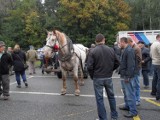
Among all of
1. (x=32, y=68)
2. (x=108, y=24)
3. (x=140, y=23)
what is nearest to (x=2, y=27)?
(x=108, y=24)

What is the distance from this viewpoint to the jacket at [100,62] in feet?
23.2

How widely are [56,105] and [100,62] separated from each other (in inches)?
110

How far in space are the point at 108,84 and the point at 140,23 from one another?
44776mm

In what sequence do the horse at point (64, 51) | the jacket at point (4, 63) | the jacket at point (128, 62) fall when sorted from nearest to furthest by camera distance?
the jacket at point (128, 62) < the jacket at point (4, 63) < the horse at point (64, 51)

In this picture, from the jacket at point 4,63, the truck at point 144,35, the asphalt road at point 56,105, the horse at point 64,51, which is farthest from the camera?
the truck at point 144,35

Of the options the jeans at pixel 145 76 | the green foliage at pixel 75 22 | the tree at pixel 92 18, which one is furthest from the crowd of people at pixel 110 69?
the tree at pixel 92 18

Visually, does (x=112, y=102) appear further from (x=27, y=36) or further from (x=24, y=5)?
(x=24, y=5)

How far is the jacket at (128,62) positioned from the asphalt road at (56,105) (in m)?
1.11

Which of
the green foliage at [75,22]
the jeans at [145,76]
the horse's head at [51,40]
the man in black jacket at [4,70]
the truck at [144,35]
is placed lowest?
the jeans at [145,76]

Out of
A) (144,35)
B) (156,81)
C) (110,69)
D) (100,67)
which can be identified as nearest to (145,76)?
(156,81)

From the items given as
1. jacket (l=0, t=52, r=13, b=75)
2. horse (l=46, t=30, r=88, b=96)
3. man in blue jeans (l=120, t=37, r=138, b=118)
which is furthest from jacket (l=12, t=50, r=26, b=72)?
man in blue jeans (l=120, t=37, r=138, b=118)

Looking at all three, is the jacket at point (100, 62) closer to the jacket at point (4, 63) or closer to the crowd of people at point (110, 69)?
the crowd of people at point (110, 69)

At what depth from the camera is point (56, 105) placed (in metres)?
9.30

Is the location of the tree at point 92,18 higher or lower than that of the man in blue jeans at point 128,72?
higher
